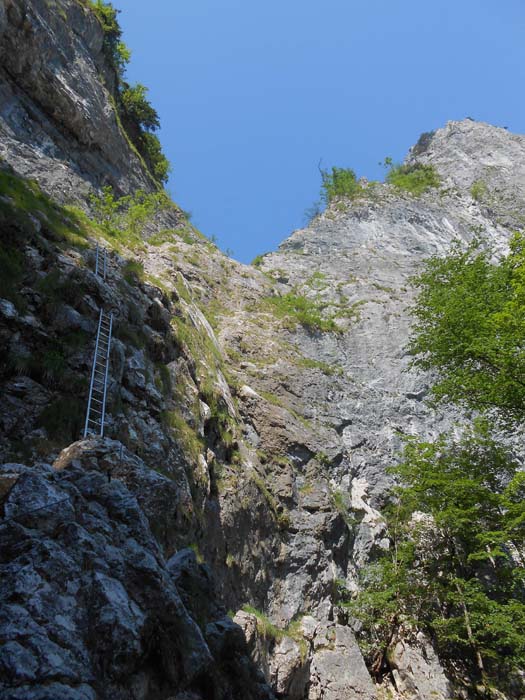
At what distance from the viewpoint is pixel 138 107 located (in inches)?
1125

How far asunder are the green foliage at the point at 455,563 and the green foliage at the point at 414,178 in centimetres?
2767

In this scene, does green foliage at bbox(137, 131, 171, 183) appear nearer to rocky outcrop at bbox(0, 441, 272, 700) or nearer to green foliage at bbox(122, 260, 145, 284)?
green foliage at bbox(122, 260, 145, 284)

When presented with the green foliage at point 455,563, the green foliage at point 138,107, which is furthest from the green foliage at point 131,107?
the green foliage at point 455,563

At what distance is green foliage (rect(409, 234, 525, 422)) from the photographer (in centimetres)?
1134

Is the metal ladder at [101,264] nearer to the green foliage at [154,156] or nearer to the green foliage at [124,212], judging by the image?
the green foliage at [124,212]

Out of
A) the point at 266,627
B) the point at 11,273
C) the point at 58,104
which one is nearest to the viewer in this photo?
the point at 11,273

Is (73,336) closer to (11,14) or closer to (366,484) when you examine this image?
(366,484)

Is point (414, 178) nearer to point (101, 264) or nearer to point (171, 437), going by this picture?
point (101, 264)

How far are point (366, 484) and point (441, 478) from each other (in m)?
2.46

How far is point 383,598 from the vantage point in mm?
13281

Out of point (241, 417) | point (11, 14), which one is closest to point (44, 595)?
point (241, 417)

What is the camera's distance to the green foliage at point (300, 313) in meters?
23.5

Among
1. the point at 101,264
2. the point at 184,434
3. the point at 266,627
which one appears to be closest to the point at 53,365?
the point at 184,434

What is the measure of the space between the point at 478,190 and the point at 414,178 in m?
4.85
